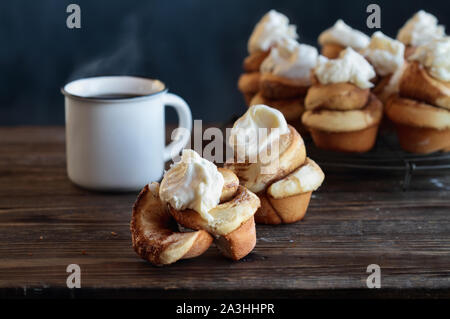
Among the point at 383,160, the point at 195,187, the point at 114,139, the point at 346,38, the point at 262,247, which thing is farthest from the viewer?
the point at 346,38

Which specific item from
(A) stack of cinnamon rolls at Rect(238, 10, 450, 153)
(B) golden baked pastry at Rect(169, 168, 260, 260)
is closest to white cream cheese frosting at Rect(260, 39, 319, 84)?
(A) stack of cinnamon rolls at Rect(238, 10, 450, 153)

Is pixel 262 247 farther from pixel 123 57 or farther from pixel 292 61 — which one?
pixel 123 57

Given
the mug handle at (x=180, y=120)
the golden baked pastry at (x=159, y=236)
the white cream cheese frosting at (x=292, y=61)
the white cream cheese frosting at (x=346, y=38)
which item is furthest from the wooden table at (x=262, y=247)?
the white cream cheese frosting at (x=346, y=38)

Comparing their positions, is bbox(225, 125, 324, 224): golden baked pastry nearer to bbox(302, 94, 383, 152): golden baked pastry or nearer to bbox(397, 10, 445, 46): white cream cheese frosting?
bbox(302, 94, 383, 152): golden baked pastry

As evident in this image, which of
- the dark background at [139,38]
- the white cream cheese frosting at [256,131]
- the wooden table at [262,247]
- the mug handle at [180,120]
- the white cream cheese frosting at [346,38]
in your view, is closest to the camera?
the wooden table at [262,247]

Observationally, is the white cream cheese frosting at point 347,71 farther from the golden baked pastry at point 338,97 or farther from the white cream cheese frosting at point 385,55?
the white cream cheese frosting at point 385,55

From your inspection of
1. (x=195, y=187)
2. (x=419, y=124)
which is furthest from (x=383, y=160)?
(x=195, y=187)

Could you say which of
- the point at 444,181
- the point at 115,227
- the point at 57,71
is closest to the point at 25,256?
the point at 115,227
